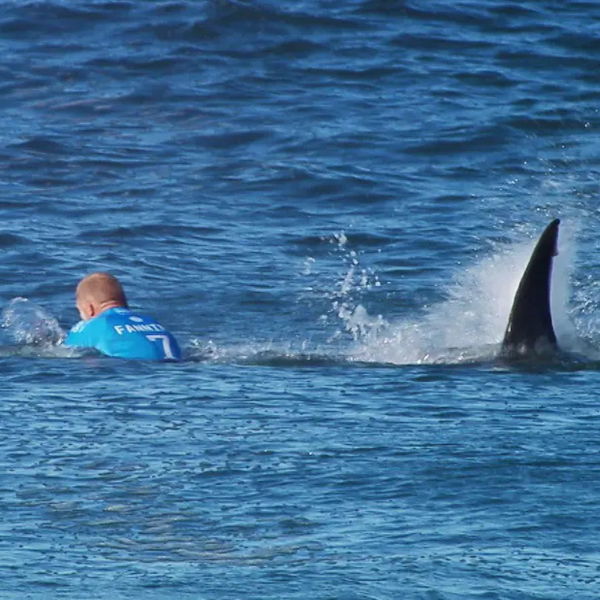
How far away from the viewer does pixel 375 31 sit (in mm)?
24719

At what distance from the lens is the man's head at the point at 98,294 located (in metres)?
12.1

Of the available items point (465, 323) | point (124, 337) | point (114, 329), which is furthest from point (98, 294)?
point (465, 323)

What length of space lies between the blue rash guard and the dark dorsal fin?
90.0 inches

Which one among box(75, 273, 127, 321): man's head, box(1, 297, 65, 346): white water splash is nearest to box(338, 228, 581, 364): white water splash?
box(75, 273, 127, 321): man's head

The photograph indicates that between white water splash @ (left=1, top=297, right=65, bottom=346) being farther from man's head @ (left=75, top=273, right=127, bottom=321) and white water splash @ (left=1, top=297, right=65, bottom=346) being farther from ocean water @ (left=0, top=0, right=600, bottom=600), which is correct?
man's head @ (left=75, top=273, right=127, bottom=321)

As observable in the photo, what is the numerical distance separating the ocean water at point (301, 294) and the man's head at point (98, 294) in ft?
1.52

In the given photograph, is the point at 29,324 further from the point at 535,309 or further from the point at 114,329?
the point at 535,309

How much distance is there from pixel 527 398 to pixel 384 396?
2.80 feet

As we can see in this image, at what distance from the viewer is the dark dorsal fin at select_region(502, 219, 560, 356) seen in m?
11.4

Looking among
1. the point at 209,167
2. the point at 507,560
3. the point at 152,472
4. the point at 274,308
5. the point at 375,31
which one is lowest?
the point at 507,560

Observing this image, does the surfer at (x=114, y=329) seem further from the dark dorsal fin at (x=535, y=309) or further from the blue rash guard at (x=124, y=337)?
the dark dorsal fin at (x=535, y=309)

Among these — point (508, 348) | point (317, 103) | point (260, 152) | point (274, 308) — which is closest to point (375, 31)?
point (317, 103)

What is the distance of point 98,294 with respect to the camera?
12133mm

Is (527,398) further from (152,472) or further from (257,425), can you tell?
(152,472)
